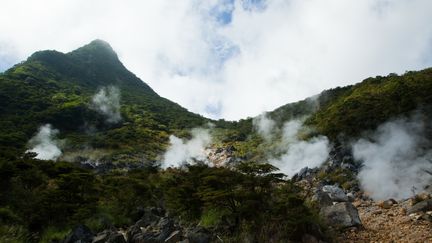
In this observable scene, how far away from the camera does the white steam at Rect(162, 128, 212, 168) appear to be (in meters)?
56.0

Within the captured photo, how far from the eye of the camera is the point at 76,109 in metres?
75.0

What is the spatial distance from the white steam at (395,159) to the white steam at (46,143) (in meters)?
36.7

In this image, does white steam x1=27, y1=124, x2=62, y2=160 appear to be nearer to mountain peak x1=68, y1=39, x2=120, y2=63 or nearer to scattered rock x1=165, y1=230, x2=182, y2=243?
scattered rock x1=165, y1=230, x2=182, y2=243

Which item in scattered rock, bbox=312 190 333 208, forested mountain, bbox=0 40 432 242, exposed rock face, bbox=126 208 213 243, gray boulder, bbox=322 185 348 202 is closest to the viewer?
exposed rock face, bbox=126 208 213 243

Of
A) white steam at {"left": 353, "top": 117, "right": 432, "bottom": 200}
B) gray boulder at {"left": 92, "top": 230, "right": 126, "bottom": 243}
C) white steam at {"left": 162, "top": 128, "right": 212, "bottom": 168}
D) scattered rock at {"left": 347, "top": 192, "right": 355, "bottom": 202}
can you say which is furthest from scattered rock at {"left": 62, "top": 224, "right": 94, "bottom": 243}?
white steam at {"left": 162, "top": 128, "right": 212, "bottom": 168}

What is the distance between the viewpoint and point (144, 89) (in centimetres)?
12788

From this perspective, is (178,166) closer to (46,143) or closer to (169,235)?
(46,143)

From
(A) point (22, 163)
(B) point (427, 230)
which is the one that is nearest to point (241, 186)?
(B) point (427, 230)

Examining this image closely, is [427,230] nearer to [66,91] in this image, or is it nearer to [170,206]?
[170,206]

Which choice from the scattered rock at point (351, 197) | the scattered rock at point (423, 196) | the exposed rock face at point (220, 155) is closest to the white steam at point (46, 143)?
the exposed rock face at point (220, 155)

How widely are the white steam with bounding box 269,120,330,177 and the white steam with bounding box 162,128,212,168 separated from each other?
16008 mm

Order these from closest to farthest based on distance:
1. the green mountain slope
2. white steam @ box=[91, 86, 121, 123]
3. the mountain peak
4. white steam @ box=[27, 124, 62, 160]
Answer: white steam @ box=[27, 124, 62, 160], the green mountain slope, white steam @ box=[91, 86, 121, 123], the mountain peak

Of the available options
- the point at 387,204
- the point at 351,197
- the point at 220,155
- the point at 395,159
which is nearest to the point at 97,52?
the point at 220,155

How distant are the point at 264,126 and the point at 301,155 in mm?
30847
